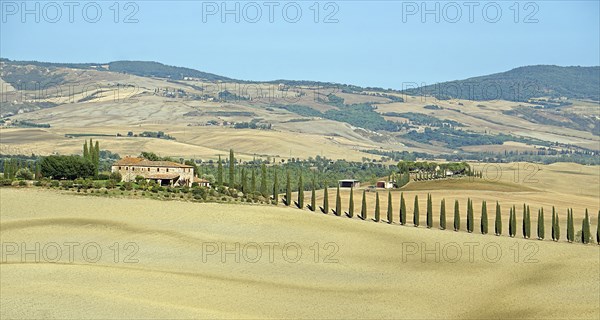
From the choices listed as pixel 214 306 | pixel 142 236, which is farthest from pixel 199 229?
pixel 214 306

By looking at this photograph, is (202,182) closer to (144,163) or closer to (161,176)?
(161,176)

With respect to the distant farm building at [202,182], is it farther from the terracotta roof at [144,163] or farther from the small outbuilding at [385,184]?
the small outbuilding at [385,184]

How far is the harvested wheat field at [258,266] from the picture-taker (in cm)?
6544

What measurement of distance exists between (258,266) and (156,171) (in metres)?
43.8

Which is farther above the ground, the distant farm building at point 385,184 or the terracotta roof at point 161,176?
the terracotta roof at point 161,176

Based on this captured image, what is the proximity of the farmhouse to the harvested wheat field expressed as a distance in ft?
62.4

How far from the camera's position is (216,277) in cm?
7425

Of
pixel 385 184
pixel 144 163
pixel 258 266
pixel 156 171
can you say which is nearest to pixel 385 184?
pixel 385 184

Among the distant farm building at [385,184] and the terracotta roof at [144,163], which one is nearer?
the terracotta roof at [144,163]

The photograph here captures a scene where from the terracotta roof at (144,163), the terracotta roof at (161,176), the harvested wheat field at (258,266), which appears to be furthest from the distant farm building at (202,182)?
the harvested wheat field at (258,266)

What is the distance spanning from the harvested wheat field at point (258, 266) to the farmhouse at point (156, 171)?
1902 cm

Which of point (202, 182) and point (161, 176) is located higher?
point (161, 176)

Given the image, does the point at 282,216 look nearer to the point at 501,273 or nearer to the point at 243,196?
the point at 243,196

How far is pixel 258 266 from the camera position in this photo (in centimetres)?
7888
